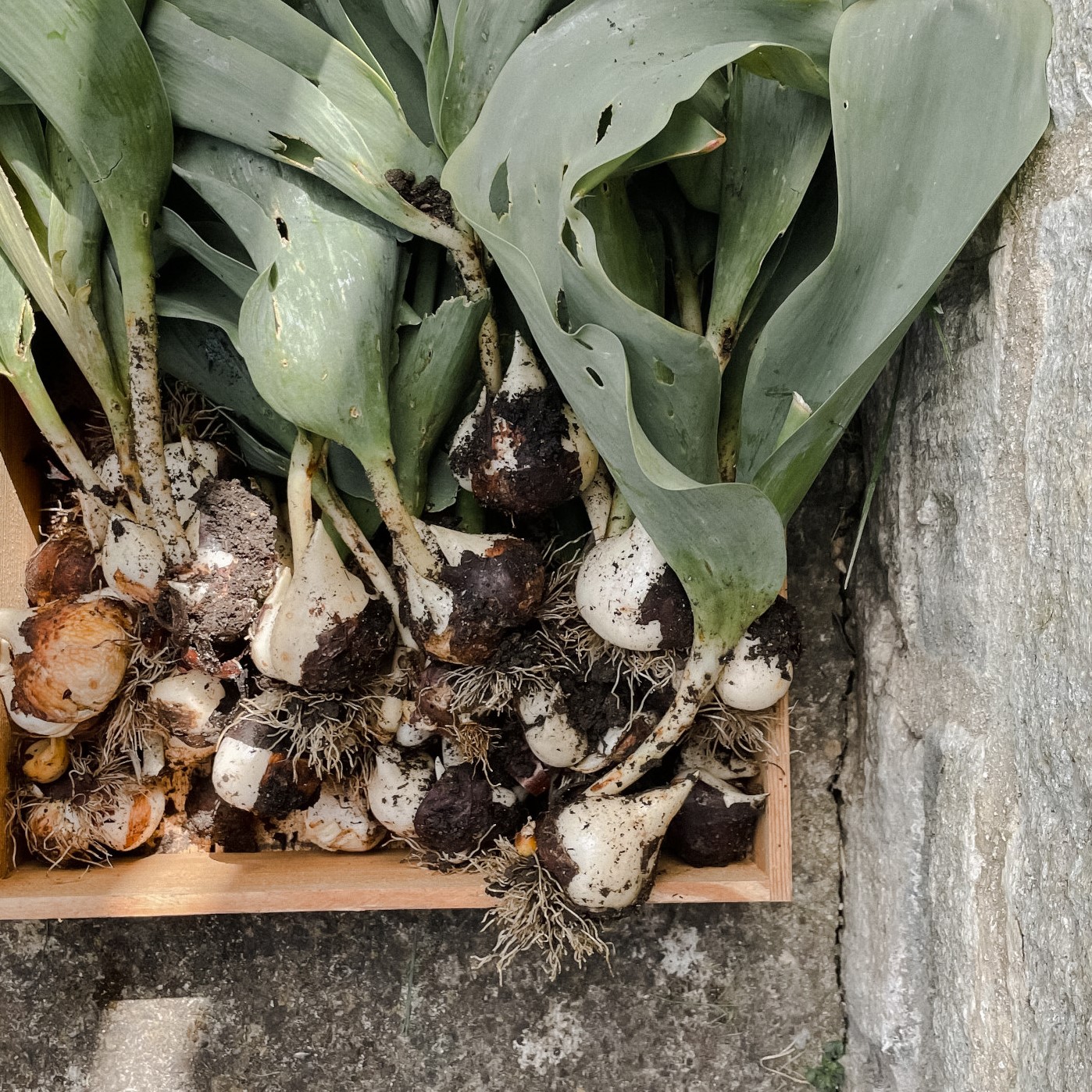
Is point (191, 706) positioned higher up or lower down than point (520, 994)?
higher up

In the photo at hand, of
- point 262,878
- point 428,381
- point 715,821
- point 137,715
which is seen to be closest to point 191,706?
point 137,715

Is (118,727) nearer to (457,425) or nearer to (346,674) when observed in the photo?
(346,674)

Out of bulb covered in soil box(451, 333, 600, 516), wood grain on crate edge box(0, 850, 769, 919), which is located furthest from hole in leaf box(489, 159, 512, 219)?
wood grain on crate edge box(0, 850, 769, 919)

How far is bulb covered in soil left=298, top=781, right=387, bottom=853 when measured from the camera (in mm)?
914

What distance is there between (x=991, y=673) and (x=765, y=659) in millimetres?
176

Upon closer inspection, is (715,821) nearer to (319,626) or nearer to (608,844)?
(608,844)

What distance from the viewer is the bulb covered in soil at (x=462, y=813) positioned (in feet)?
2.79

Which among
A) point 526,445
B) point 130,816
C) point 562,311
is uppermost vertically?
point 562,311

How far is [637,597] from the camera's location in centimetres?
75

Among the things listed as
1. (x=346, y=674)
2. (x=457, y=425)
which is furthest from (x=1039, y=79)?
(x=346, y=674)

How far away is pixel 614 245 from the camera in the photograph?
0.71 metres

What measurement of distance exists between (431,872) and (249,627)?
292 millimetres

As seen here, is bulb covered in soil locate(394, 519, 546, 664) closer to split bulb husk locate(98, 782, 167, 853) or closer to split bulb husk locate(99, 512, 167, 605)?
split bulb husk locate(99, 512, 167, 605)

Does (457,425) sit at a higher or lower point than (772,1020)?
higher
